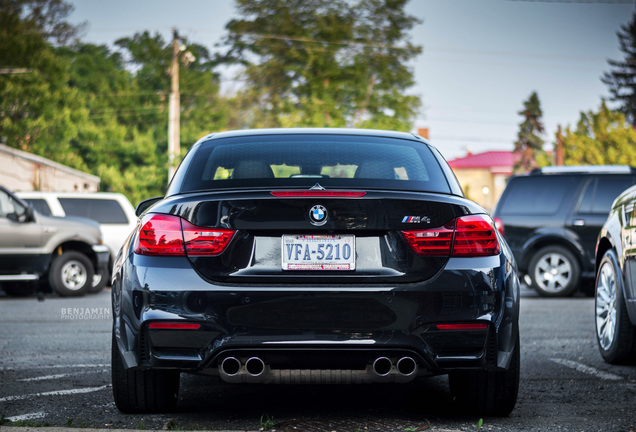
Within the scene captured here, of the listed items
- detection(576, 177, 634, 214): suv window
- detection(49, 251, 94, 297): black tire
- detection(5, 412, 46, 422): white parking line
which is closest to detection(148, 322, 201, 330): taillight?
detection(5, 412, 46, 422): white parking line

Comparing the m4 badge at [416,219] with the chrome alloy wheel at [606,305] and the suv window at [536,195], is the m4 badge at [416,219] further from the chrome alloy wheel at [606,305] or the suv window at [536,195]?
the suv window at [536,195]

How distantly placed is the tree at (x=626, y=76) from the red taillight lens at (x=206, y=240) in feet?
287

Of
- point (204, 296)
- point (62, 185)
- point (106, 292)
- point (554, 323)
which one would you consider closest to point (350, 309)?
point (204, 296)

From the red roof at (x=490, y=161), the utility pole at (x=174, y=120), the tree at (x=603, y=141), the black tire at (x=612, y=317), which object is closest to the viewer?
the black tire at (x=612, y=317)

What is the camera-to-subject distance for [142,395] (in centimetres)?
490

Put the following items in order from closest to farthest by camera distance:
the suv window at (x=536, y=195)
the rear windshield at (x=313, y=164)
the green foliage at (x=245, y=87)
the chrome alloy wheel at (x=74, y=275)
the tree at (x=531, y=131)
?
the rear windshield at (x=313, y=164), the suv window at (x=536, y=195), the chrome alloy wheel at (x=74, y=275), the green foliage at (x=245, y=87), the tree at (x=531, y=131)

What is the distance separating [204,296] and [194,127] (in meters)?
60.5

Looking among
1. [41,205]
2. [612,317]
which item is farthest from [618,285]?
[41,205]

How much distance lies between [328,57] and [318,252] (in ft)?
169

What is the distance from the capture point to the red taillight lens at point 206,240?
14.5 ft

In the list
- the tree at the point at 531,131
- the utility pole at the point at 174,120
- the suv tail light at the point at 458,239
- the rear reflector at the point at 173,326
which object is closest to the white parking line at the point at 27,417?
the rear reflector at the point at 173,326

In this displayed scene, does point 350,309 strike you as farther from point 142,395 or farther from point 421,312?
point 142,395

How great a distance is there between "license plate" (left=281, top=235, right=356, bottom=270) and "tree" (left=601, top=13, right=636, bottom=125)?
3439 inches

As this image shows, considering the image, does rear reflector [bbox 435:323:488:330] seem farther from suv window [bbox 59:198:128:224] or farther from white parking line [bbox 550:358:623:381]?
suv window [bbox 59:198:128:224]
